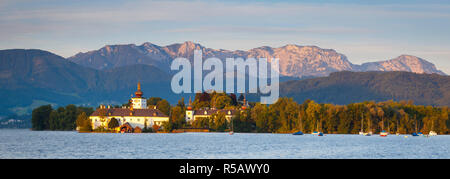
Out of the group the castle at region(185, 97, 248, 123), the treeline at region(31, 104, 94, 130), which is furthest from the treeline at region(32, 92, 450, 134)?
the castle at region(185, 97, 248, 123)

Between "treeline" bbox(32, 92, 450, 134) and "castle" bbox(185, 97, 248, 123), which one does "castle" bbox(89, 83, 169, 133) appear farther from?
"castle" bbox(185, 97, 248, 123)

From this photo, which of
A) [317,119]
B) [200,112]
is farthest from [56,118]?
[317,119]

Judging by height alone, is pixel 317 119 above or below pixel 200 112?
below

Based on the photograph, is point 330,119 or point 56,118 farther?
point 56,118

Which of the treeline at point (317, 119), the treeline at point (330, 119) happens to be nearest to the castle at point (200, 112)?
the treeline at point (317, 119)

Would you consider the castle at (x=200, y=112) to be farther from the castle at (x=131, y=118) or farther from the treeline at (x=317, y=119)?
the castle at (x=131, y=118)

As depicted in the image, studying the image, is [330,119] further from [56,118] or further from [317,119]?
[56,118]
